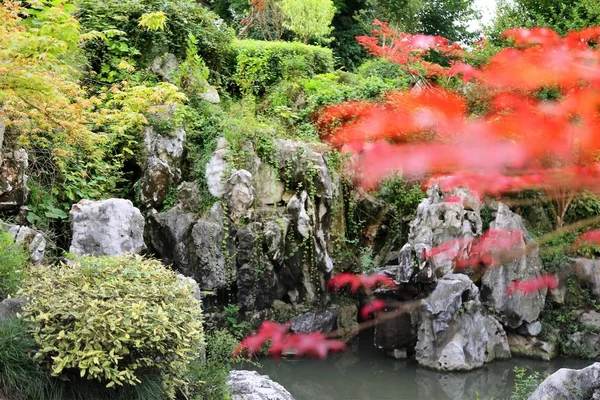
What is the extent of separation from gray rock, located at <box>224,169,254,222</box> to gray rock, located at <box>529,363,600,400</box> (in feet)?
14.2

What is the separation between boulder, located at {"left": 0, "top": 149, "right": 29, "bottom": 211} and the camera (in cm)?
552

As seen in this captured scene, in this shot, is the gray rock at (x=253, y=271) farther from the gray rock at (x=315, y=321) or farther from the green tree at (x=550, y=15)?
the green tree at (x=550, y=15)

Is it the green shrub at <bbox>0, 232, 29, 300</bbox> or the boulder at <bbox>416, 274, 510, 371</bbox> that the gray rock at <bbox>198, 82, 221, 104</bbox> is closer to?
the boulder at <bbox>416, 274, 510, 371</bbox>

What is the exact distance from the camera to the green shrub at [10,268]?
13.7 ft

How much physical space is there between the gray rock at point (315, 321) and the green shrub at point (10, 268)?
14.6 feet

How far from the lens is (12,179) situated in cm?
559

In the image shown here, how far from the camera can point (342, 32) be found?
15102 mm

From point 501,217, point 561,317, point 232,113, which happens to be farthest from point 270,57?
point 561,317

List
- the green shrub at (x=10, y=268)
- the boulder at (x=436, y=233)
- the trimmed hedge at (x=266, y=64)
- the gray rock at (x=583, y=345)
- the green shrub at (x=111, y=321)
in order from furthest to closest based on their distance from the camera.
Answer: the trimmed hedge at (x=266, y=64), the gray rock at (x=583, y=345), the boulder at (x=436, y=233), the green shrub at (x=10, y=268), the green shrub at (x=111, y=321)

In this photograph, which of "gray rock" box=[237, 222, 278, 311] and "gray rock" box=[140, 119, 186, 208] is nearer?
"gray rock" box=[140, 119, 186, 208]

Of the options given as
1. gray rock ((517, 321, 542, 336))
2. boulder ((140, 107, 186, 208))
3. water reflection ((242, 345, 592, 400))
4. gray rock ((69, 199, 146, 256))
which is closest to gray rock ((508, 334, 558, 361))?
gray rock ((517, 321, 542, 336))

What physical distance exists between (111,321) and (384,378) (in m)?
5.13

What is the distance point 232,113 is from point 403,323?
4.31 m

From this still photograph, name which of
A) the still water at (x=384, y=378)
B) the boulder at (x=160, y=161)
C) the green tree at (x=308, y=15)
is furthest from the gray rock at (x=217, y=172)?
the green tree at (x=308, y=15)
